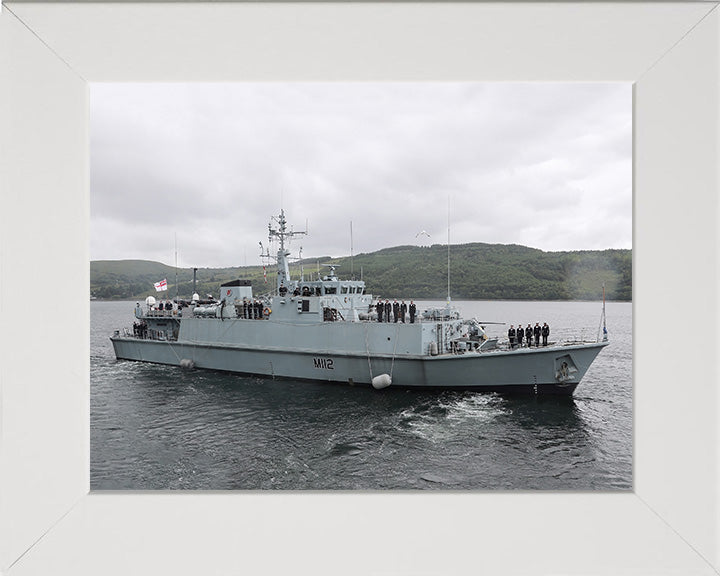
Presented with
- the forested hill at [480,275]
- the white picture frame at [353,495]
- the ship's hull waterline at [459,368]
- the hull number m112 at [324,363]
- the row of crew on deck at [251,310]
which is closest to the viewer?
the white picture frame at [353,495]

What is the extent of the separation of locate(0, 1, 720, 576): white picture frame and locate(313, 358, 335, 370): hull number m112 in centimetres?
723

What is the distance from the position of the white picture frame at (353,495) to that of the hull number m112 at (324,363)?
23.7 ft

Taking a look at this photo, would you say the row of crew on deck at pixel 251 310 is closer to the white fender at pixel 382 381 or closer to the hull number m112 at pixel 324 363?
the hull number m112 at pixel 324 363

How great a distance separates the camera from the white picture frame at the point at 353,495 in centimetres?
229

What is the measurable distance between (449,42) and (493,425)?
6760mm

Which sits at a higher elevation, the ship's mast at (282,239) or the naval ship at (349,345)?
the ship's mast at (282,239)

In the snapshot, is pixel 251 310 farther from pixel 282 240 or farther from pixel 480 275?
pixel 480 275

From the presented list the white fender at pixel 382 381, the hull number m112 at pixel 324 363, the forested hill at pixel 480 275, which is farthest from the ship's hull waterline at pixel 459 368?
the forested hill at pixel 480 275

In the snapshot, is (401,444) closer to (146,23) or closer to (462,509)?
(462,509)

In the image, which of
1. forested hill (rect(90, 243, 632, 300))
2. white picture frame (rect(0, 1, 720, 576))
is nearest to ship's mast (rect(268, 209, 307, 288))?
white picture frame (rect(0, 1, 720, 576))

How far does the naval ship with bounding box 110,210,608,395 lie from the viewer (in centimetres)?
923

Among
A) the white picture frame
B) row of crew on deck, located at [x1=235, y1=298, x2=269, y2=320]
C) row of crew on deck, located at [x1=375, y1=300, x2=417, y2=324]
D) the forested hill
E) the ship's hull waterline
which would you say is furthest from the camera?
the forested hill

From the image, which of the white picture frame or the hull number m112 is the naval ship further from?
the white picture frame

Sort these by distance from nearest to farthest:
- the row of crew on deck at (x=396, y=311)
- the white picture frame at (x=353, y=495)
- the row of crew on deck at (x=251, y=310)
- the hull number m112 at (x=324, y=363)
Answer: the white picture frame at (x=353, y=495) < the row of crew on deck at (x=396, y=311) < the hull number m112 at (x=324, y=363) < the row of crew on deck at (x=251, y=310)
